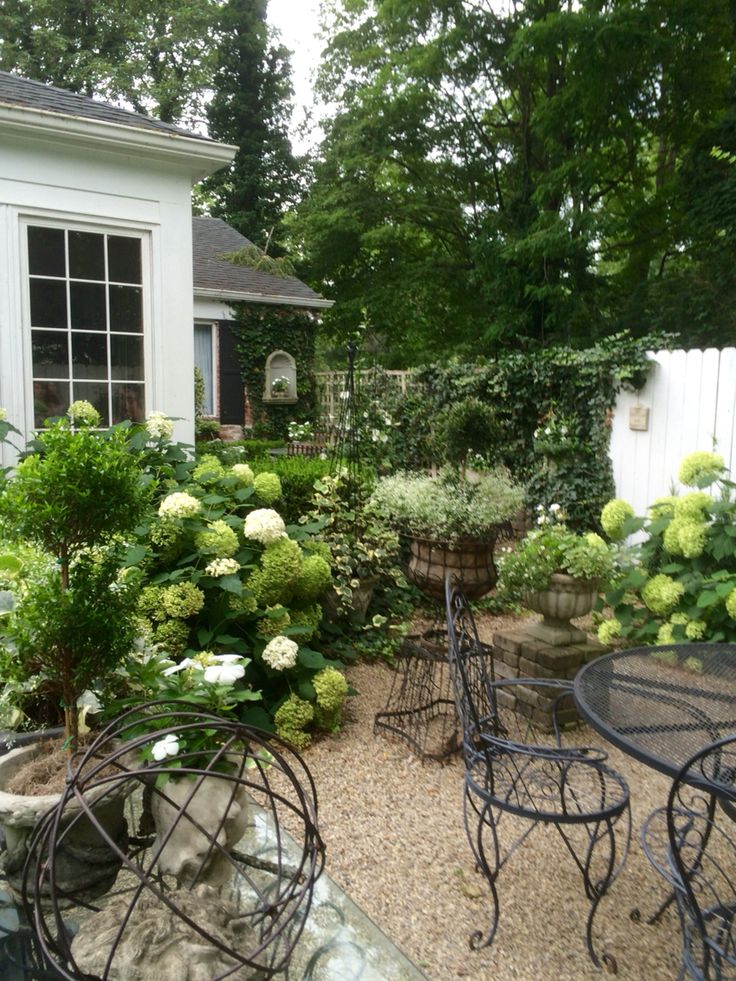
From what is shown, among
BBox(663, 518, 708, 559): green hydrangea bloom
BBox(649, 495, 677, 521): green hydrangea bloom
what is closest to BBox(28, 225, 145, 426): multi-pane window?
BBox(649, 495, 677, 521): green hydrangea bloom

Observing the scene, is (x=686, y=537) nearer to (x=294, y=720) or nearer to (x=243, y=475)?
(x=294, y=720)

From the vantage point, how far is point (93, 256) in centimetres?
542

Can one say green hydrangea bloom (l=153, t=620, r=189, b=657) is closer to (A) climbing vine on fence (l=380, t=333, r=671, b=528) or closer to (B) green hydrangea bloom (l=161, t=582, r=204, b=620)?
(B) green hydrangea bloom (l=161, t=582, r=204, b=620)

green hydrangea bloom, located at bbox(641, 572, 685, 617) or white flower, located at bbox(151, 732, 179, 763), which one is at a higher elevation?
white flower, located at bbox(151, 732, 179, 763)

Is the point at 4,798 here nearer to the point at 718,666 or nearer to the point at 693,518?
the point at 718,666

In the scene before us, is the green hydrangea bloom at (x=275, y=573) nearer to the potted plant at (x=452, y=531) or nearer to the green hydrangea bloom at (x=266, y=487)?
the green hydrangea bloom at (x=266, y=487)

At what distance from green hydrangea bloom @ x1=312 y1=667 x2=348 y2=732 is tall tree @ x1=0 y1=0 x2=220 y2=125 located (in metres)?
19.9

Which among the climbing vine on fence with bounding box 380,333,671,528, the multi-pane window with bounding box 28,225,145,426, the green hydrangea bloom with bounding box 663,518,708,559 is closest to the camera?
the green hydrangea bloom with bounding box 663,518,708,559

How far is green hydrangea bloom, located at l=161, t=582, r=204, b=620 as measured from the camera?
331 centimetres

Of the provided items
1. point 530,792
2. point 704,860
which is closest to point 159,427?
point 530,792

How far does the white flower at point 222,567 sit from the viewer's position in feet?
11.2

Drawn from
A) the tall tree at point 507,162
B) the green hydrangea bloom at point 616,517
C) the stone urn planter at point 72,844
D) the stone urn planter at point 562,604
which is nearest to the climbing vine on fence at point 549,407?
the green hydrangea bloom at point 616,517

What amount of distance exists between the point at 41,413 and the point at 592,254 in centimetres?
1021

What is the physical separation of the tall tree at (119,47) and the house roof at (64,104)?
50.5 feet
